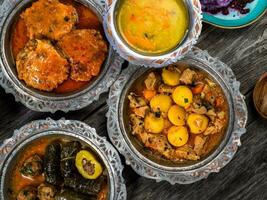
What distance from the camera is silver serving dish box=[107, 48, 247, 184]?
2898 mm

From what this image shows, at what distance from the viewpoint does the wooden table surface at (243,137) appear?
120 inches

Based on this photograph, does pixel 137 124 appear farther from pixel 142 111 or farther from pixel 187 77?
pixel 187 77

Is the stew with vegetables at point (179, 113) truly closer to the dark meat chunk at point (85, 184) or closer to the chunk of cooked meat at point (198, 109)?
the chunk of cooked meat at point (198, 109)

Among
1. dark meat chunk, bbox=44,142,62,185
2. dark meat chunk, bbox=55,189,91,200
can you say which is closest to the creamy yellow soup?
dark meat chunk, bbox=44,142,62,185

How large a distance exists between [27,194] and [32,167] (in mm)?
134

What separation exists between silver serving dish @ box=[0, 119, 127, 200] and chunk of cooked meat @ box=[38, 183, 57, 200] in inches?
6.7

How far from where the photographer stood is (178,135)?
2889 mm

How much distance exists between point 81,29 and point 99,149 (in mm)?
614


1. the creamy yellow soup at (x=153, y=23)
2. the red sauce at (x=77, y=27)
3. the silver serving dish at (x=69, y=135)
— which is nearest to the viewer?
the creamy yellow soup at (x=153, y=23)

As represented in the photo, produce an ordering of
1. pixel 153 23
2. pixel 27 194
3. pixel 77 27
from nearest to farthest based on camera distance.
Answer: pixel 153 23 < pixel 27 194 < pixel 77 27

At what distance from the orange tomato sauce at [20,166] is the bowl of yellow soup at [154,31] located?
2.04 ft

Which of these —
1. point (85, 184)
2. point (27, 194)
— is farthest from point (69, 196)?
point (27, 194)

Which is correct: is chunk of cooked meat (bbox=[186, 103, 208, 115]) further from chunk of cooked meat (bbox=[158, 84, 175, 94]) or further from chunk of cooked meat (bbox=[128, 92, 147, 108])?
chunk of cooked meat (bbox=[128, 92, 147, 108])

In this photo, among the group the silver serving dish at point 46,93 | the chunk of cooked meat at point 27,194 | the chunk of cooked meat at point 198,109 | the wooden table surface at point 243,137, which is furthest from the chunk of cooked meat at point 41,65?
the chunk of cooked meat at point 198,109
